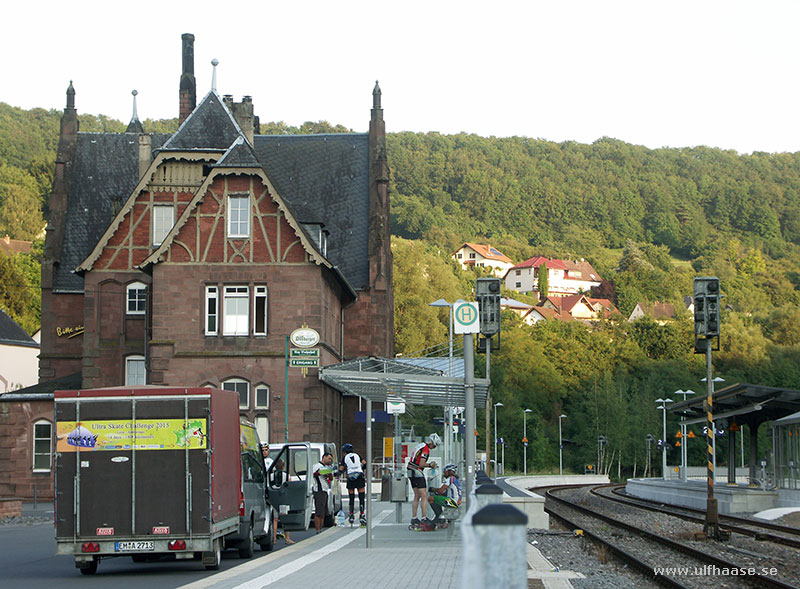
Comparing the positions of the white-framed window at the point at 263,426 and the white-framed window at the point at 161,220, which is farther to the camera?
the white-framed window at the point at 161,220

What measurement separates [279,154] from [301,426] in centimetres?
2068

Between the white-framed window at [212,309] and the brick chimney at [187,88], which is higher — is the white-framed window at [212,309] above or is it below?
below

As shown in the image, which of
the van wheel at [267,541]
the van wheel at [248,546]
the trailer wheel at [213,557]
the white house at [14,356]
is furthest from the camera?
the white house at [14,356]

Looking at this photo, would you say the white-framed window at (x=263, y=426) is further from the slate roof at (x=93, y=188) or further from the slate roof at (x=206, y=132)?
the slate roof at (x=93, y=188)

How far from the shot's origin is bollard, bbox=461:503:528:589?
4207 millimetres

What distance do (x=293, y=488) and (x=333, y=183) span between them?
34973 mm

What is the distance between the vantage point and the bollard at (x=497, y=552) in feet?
13.8

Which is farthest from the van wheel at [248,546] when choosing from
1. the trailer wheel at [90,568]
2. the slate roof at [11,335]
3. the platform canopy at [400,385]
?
the slate roof at [11,335]

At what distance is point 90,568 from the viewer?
16.6m

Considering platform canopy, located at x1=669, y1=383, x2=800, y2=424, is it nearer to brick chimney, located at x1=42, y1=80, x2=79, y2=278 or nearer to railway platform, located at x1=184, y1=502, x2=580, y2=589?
railway platform, located at x1=184, y1=502, x2=580, y2=589

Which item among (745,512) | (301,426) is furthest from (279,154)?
(745,512)

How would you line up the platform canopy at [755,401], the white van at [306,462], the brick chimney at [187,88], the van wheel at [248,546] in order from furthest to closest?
1. the brick chimney at [187,88]
2. the platform canopy at [755,401]
3. the white van at [306,462]
4. the van wheel at [248,546]

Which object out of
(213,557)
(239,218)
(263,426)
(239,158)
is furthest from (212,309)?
(213,557)

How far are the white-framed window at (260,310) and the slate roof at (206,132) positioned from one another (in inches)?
289
